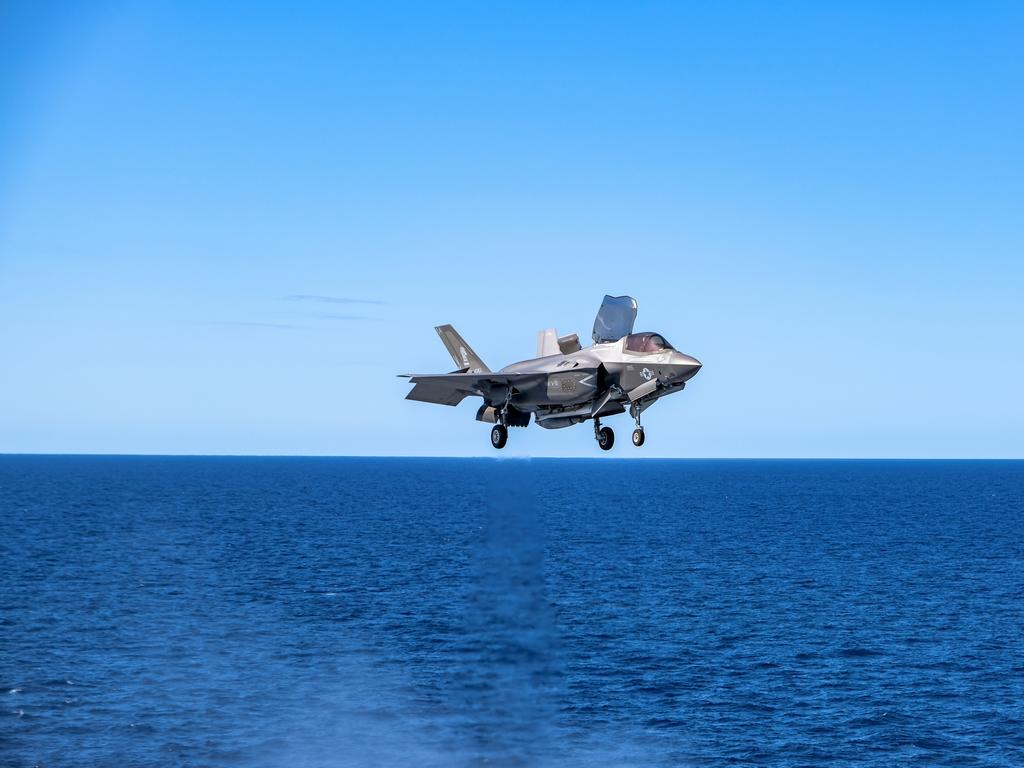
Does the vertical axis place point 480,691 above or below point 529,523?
below

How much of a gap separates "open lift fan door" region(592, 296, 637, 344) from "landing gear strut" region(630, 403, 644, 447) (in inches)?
140

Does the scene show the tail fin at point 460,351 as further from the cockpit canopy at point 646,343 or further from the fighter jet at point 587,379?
the cockpit canopy at point 646,343

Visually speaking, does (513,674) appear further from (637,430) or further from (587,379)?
(637,430)

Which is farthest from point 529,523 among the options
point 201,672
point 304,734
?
point 201,672

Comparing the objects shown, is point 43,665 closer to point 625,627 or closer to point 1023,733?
point 625,627

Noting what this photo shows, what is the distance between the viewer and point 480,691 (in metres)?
132

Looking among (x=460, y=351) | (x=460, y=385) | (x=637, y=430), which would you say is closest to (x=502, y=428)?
(x=460, y=385)

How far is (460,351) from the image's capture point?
50.8 metres

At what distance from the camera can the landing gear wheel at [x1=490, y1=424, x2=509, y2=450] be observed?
41.7 metres

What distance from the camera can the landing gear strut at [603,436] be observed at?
126ft

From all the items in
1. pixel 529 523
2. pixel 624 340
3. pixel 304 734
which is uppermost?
pixel 624 340

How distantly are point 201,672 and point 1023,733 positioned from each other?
105 meters

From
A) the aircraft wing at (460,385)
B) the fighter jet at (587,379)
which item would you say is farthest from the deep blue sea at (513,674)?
the fighter jet at (587,379)

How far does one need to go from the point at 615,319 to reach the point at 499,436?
7.20 meters
